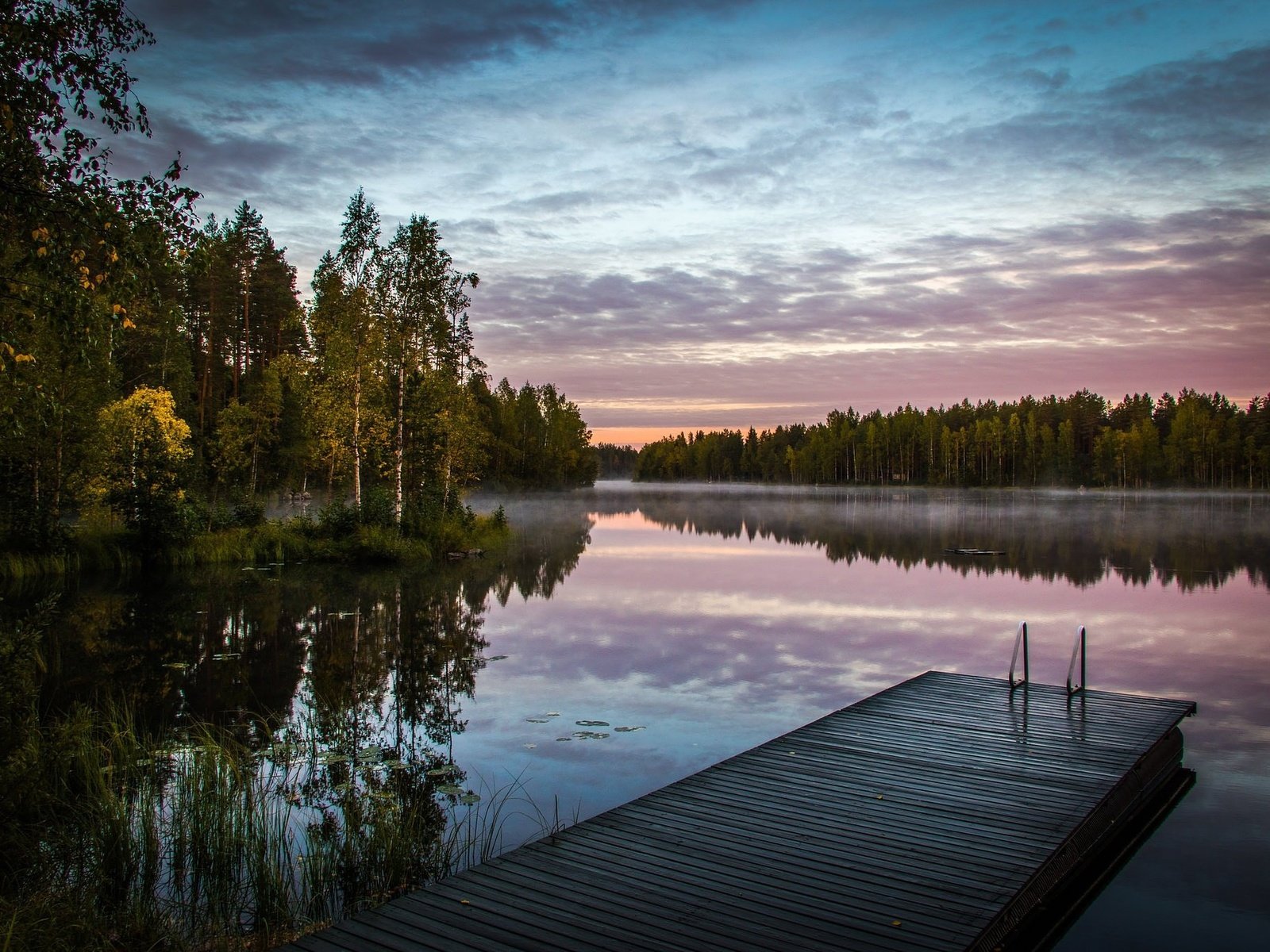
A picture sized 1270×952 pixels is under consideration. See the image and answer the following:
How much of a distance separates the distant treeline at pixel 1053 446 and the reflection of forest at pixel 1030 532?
31.6m

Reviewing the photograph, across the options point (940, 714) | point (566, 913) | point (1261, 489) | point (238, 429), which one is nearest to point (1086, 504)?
point (1261, 489)

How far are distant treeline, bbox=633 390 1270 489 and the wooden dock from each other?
12293 centimetres

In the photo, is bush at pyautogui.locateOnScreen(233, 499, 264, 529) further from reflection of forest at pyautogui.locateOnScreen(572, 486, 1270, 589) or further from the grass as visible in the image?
the grass

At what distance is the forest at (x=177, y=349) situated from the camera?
21.9ft

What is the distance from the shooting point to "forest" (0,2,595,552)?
668 centimetres

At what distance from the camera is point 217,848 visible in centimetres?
687

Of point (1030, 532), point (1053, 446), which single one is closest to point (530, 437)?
point (1030, 532)

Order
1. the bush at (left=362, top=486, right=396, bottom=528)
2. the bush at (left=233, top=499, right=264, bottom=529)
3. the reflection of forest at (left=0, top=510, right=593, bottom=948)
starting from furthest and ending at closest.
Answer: the bush at (left=362, top=486, right=396, bottom=528) < the bush at (left=233, top=499, right=264, bottom=529) < the reflection of forest at (left=0, top=510, right=593, bottom=948)

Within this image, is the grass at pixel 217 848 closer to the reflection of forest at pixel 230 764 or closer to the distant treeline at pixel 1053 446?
the reflection of forest at pixel 230 764

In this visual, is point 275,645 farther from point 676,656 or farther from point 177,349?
point 177,349

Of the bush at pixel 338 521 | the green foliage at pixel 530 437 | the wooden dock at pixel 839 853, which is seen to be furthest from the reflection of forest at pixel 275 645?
the green foliage at pixel 530 437

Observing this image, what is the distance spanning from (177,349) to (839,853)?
42.8 m

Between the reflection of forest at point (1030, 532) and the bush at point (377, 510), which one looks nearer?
the bush at point (377, 510)

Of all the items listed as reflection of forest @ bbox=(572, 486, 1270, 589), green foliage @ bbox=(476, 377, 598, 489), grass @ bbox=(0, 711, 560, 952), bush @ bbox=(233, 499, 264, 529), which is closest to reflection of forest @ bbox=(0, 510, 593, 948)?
grass @ bbox=(0, 711, 560, 952)
